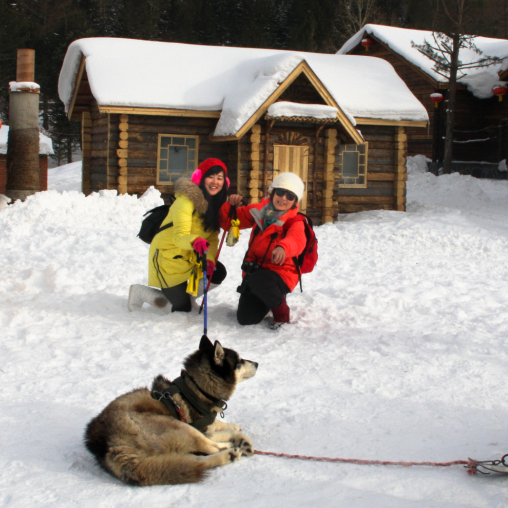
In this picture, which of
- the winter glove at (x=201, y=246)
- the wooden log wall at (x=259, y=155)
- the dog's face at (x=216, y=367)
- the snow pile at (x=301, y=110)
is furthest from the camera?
the wooden log wall at (x=259, y=155)

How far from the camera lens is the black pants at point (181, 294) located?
18.5 feet

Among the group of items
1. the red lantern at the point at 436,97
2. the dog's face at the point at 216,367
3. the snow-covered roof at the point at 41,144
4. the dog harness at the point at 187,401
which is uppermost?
the red lantern at the point at 436,97

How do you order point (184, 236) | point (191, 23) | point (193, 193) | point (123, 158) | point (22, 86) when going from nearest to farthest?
point (184, 236)
point (193, 193)
point (22, 86)
point (123, 158)
point (191, 23)

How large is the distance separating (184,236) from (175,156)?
8609 millimetres

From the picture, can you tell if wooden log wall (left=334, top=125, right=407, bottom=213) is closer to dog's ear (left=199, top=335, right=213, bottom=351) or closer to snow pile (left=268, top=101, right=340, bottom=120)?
snow pile (left=268, top=101, right=340, bottom=120)

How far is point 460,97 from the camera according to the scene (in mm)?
21797

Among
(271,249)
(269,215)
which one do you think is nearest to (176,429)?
(271,249)

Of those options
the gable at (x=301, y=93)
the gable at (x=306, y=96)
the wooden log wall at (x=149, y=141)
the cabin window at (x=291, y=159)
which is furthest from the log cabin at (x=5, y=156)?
the gable at (x=301, y=93)

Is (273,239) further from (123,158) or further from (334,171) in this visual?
(123,158)

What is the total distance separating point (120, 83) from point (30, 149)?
2.61 meters

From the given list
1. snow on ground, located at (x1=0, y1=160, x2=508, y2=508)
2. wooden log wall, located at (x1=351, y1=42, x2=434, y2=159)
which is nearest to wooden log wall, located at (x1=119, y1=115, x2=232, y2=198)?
snow on ground, located at (x1=0, y1=160, x2=508, y2=508)

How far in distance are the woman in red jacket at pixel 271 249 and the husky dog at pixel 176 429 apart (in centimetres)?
195

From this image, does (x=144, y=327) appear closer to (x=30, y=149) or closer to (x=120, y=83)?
(x=30, y=149)

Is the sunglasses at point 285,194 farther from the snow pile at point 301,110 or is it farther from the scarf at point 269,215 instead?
the snow pile at point 301,110
